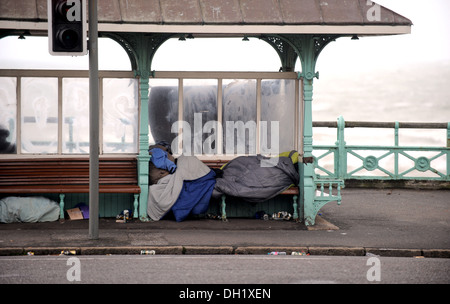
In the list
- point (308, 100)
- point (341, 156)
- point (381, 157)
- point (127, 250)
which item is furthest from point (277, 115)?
point (381, 157)

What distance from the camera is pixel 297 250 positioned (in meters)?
10.2

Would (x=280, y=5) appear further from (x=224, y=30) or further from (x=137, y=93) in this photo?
(x=137, y=93)

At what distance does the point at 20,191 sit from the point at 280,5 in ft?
18.1

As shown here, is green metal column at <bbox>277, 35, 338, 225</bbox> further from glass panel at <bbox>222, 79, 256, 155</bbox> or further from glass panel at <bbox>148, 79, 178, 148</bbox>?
glass panel at <bbox>148, 79, 178, 148</bbox>

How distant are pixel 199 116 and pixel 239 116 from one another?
76 centimetres

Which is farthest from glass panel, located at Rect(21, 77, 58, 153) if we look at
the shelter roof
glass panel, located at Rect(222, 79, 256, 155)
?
glass panel, located at Rect(222, 79, 256, 155)

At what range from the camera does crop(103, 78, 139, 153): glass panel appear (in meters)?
13.3

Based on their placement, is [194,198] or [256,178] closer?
[194,198]

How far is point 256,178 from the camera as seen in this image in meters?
12.9

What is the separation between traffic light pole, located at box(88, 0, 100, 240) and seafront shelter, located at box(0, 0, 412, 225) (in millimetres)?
1220

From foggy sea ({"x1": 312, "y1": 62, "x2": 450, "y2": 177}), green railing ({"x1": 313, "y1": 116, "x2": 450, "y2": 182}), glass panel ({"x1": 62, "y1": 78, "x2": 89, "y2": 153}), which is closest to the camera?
glass panel ({"x1": 62, "y1": 78, "x2": 89, "y2": 153})

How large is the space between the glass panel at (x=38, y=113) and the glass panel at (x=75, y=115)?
21 cm

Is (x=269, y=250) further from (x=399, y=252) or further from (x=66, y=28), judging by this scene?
(x=66, y=28)
